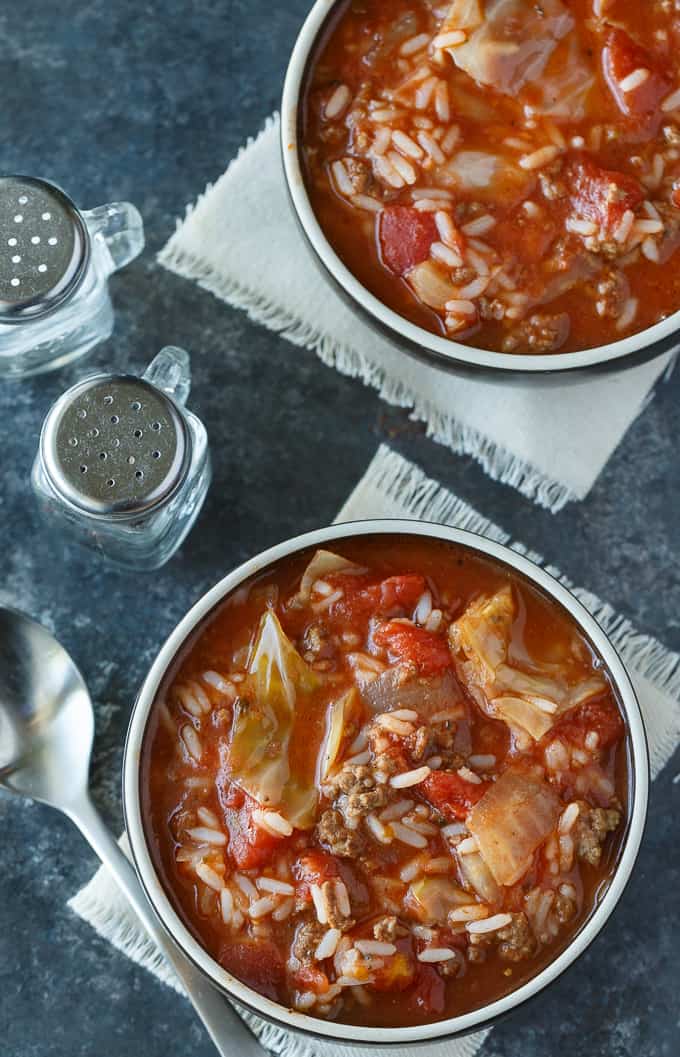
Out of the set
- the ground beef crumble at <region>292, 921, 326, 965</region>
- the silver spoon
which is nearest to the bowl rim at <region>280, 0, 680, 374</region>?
the silver spoon

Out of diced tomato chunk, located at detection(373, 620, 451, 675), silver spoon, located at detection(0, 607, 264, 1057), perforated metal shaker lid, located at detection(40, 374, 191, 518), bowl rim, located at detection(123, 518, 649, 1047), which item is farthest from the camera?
silver spoon, located at detection(0, 607, 264, 1057)

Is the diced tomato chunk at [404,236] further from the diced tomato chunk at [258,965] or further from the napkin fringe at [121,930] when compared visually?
the napkin fringe at [121,930]

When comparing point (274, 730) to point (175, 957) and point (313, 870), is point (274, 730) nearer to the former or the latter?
point (313, 870)

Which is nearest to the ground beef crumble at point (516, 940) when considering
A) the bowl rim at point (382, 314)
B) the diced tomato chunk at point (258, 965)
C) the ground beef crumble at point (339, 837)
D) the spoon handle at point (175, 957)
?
the ground beef crumble at point (339, 837)

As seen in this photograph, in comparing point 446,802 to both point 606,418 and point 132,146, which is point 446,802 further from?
point 132,146

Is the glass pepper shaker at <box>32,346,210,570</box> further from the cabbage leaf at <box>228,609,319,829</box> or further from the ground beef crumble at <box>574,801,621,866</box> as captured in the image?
the ground beef crumble at <box>574,801,621,866</box>

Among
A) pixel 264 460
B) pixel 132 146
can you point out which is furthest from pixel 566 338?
pixel 132 146
